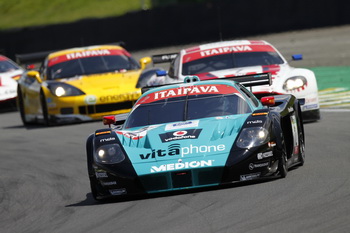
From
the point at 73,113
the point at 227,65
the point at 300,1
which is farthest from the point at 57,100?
the point at 300,1

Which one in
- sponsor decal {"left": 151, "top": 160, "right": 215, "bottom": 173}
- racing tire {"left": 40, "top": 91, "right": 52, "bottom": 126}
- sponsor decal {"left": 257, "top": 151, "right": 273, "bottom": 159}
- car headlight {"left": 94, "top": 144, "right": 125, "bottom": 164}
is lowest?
racing tire {"left": 40, "top": 91, "right": 52, "bottom": 126}

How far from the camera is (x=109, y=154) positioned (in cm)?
787

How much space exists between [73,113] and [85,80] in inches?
29.6

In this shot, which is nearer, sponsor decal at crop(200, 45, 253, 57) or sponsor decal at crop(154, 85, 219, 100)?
sponsor decal at crop(154, 85, 219, 100)

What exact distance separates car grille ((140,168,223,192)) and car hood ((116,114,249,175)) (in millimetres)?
47

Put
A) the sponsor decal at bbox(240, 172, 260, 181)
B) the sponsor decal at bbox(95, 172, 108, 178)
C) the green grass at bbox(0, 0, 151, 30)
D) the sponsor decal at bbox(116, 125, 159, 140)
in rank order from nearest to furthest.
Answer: the sponsor decal at bbox(240, 172, 260, 181), the sponsor decal at bbox(95, 172, 108, 178), the sponsor decal at bbox(116, 125, 159, 140), the green grass at bbox(0, 0, 151, 30)

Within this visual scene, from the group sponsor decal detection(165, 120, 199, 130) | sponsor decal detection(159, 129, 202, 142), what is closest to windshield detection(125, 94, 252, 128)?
sponsor decal detection(165, 120, 199, 130)

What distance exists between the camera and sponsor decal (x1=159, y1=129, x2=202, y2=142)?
308 inches

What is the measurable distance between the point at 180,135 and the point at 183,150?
0.86 ft

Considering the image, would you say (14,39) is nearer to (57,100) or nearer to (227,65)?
(57,100)

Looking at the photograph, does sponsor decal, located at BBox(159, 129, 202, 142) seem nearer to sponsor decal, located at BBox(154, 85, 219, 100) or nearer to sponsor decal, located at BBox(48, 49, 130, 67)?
sponsor decal, located at BBox(154, 85, 219, 100)

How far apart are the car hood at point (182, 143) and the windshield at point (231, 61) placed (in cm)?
554

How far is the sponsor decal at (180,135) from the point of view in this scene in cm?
781

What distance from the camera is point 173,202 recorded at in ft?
23.8
